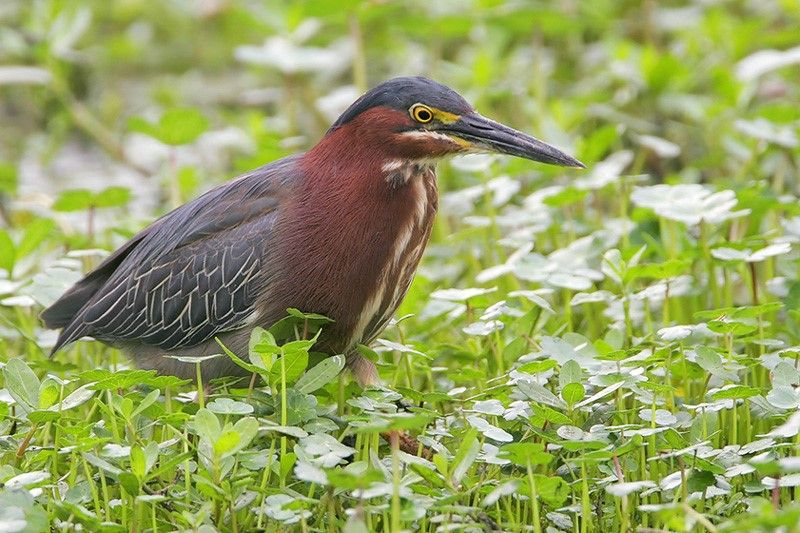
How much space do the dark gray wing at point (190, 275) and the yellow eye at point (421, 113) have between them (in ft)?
1.72

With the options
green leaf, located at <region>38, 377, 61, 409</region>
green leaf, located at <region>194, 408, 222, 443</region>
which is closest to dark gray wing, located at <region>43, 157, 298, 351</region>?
green leaf, located at <region>38, 377, 61, 409</region>

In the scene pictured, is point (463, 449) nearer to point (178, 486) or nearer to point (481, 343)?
point (178, 486)

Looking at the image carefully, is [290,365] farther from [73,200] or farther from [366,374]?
[73,200]

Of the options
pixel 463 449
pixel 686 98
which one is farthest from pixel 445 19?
pixel 463 449

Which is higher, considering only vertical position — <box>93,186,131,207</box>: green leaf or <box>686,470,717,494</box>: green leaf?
<box>93,186,131,207</box>: green leaf

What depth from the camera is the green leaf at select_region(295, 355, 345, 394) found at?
3.75 m

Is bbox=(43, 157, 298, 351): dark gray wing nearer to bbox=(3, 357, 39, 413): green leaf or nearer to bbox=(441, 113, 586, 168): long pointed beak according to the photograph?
bbox=(441, 113, 586, 168): long pointed beak

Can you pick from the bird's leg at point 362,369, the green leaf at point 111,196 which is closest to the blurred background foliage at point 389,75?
the green leaf at point 111,196

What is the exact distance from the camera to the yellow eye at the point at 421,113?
171 inches

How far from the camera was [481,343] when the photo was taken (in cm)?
485

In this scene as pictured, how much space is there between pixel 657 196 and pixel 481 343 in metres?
0.89

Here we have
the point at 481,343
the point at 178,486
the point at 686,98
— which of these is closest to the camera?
the point at 178,486

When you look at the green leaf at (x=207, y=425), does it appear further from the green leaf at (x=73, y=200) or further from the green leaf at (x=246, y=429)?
the green leaf at (x=73, y=200)

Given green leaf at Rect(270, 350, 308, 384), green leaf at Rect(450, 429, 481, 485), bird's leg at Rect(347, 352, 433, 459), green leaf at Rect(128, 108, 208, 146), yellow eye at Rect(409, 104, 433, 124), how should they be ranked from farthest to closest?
green leaf at Rect(128, 108, 208, 146)
bird's leg at Rect(347, 352, 433, 459)
yellow eye at Rect(409, 104, 433, 124)
green leaf at Rect(270, 350, 308, 384)
green leaf at Rect(450, 429, 481, 485)
